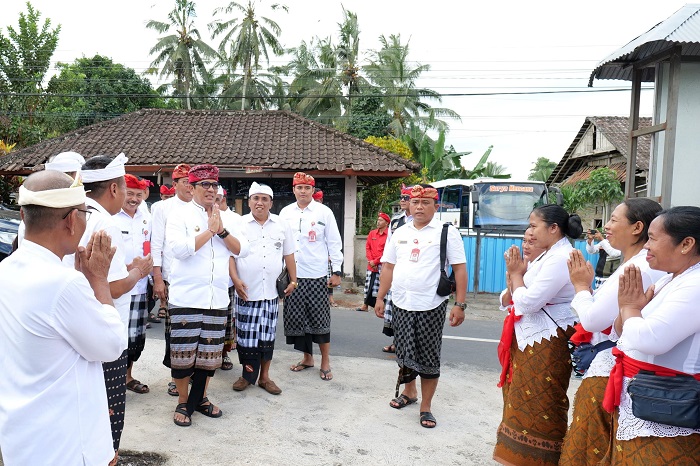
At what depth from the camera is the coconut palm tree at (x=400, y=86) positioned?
27.3m

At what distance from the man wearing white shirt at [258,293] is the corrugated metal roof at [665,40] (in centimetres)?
467

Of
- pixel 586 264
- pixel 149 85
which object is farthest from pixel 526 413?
pixel 149 85

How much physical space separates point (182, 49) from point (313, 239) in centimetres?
2739

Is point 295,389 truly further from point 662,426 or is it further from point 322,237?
point 662,426

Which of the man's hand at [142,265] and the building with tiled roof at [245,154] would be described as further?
the building with tiled roof at [245,154]

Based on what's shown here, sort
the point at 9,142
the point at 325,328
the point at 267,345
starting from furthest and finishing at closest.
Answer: the point at 9,142
the point at 325,328
the point at 267,345

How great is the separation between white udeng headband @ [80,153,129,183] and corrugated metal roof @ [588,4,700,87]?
574cm

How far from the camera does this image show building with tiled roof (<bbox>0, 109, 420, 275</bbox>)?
44.3 feet

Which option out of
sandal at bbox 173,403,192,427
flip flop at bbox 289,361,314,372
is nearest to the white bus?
flip flop at bbox 289,361,314,372

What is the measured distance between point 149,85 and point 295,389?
27.0 m

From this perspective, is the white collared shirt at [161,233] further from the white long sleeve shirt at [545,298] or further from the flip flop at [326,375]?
the white long sleeve shirt at [545,298]

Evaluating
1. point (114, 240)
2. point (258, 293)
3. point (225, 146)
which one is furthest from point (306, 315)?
point (225, 146)

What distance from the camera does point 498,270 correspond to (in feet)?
39.3

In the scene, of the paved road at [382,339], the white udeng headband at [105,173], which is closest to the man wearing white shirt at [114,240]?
the white udeng headband at [105,173]
